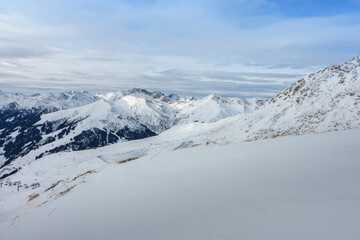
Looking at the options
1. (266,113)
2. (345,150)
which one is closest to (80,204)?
(345,150)

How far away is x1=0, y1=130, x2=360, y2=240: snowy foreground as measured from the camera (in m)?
5.23

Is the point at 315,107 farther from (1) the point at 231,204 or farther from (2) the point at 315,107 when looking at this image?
(1) the point at 231,204

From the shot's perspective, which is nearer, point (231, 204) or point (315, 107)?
point (231, 204)

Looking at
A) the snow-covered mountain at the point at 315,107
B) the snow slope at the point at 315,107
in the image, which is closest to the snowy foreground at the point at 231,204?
the snow-covered mountain at the point at 315,107

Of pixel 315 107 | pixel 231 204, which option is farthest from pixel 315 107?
pixel 231 204

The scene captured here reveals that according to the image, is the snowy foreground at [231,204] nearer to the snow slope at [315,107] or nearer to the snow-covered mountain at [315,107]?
the snow-covered mountain at [315,107]

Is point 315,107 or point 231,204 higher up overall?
point 315,107

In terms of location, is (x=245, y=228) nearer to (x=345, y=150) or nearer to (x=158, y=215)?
(x=158, y=215)

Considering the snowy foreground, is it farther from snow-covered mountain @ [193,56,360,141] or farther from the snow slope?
the snow slope

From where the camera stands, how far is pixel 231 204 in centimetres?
672

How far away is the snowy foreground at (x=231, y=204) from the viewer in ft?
17.1

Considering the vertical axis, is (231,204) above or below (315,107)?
below

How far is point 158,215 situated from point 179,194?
149 cm

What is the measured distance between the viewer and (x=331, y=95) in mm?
67500
